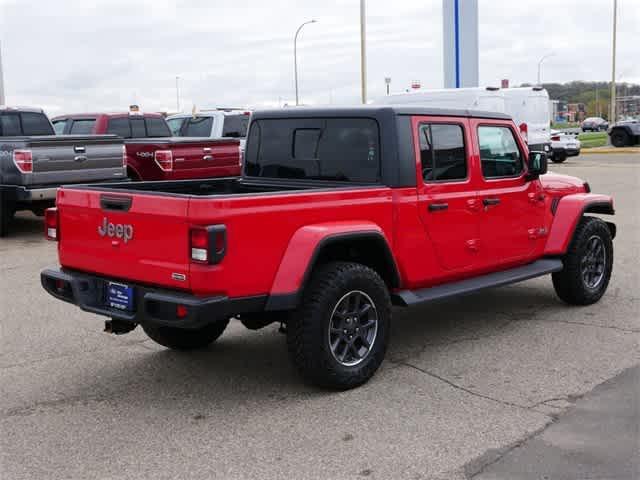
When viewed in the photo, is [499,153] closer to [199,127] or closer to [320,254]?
[320,254]

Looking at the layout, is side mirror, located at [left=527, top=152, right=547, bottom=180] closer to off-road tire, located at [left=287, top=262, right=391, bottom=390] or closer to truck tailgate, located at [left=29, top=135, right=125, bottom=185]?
off-road tire, located at [left=287, top=262, right=391, bottom=390]

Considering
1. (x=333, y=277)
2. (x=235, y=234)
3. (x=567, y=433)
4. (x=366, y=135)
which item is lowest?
(x=567, y=433)

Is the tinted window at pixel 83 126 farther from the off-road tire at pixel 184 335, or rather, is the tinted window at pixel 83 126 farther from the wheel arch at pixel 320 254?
the wheel arch at pixel 320 254

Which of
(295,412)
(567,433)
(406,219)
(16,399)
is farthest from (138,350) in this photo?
(567,433)

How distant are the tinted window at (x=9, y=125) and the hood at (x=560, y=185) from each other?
983cm

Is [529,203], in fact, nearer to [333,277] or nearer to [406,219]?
[406,219]

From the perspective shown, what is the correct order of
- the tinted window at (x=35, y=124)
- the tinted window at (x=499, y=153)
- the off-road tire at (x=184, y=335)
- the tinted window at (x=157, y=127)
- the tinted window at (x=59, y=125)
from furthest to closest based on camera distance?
the tinted window at (x=59, y=125) → the tinted window at (x=157, y=127) → the tinted window at (x=35, y=124) → the tinted window at (x=499, y=153) → the off-road tire at (x=184, y=335)

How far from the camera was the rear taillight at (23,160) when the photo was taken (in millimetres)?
11406

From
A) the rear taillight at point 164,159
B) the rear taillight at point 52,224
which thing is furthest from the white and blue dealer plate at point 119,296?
the rear taillight at point 164,159

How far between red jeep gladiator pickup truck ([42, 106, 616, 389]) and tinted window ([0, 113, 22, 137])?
8608mm

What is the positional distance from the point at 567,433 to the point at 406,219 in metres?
1.80

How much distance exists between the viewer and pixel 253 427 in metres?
4.61

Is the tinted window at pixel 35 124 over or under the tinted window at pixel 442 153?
over

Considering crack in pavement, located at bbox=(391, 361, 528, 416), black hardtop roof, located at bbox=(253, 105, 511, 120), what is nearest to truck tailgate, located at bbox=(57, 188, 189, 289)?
black hardtop roof, located at bbox=(253, 105, 511, 120)
